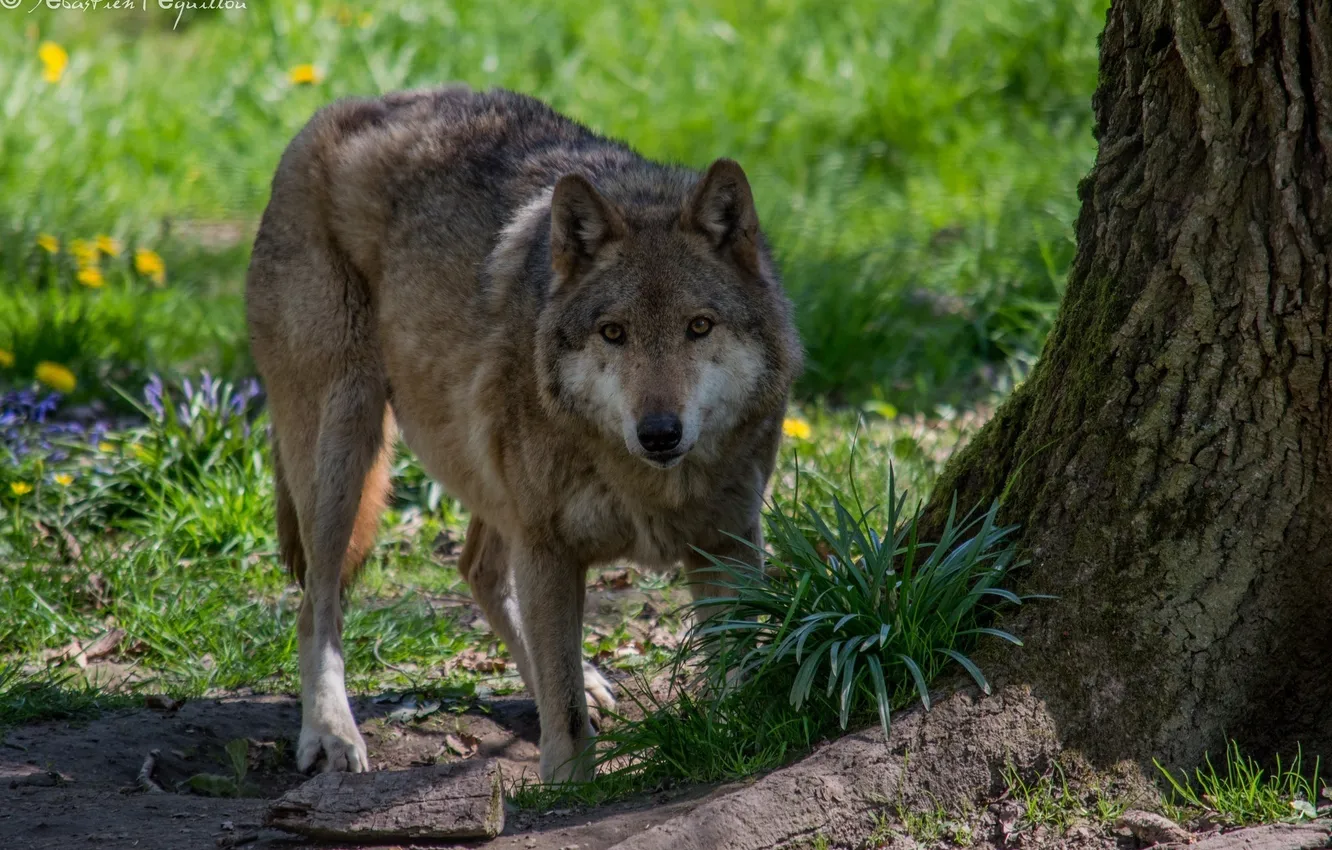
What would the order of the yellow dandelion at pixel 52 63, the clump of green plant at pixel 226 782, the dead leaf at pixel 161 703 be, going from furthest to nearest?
the yellow dandelion at pixel 52 63, the dead leaf at pixel 161 703, the clump of green plant at pixel 226 782

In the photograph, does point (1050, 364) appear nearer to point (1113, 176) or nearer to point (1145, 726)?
point (1113, 176)

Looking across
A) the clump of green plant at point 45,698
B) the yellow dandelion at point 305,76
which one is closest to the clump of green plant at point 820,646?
the clump of green plant at point 45,698

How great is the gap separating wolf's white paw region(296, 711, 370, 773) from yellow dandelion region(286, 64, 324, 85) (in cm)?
594

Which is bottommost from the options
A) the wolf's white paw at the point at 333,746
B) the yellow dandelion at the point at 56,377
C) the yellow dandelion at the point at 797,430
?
the wolf's white paw at the point at 333,746

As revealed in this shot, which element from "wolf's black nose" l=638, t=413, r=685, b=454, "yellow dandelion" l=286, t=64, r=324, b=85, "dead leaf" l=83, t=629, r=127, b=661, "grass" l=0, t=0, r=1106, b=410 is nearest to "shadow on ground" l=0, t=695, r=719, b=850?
"dead leaf" l=83, t=629, r=127, b=661

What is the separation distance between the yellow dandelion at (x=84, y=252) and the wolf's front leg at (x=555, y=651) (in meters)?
5.05

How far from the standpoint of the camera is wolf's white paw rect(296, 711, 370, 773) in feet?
15.6

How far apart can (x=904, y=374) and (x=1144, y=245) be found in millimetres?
3934

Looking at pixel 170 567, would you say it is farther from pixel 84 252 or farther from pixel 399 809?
pixel 84 252

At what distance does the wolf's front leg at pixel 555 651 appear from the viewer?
4426 millimetres

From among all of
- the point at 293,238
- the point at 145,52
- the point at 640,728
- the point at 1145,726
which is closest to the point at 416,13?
the point at 145,52

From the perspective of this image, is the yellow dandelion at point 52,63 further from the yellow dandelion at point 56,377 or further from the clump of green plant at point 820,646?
the clump of green plant at point 820,646

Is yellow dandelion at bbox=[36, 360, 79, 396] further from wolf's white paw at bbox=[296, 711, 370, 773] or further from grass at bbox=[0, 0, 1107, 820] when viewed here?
wolf's white paw at bbox=[296, 711, 370, 773]

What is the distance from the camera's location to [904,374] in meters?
7.33
